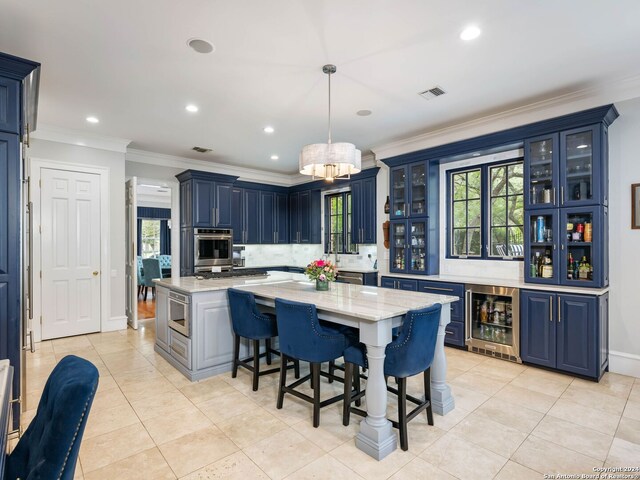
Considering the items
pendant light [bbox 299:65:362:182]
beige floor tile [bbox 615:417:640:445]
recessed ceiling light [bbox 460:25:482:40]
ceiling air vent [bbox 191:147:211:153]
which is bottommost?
beige floor tile [bbox 615:417:640:445]

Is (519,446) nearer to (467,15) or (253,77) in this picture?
(467,15)

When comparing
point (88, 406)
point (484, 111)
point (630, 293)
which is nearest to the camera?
point (88, 406)

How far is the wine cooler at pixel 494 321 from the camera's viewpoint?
3.88m

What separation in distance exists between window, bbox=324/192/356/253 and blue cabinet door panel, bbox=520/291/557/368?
317 centimetres

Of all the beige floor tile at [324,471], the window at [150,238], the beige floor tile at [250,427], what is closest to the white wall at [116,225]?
the beige floor tile at [250,427]

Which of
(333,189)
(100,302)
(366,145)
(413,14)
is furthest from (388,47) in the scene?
(100,302)

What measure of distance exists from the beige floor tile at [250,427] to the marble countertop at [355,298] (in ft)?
3.04

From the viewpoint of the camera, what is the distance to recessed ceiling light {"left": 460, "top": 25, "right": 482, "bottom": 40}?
2504 millimetres

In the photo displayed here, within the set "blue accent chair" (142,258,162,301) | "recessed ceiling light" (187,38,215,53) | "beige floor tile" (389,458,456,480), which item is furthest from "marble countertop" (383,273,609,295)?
"blue accent chair" (142,258,162,301)

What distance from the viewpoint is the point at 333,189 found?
6.72 m

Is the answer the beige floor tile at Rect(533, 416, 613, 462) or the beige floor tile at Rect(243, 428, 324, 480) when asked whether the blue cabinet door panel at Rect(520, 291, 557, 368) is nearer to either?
the beige floor tile at Rect(533, 416, 613, 462)

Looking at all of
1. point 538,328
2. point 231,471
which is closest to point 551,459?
point 538,328

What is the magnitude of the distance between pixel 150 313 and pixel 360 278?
4094mm

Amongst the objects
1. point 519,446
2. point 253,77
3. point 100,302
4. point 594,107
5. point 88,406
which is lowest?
point 519,446
